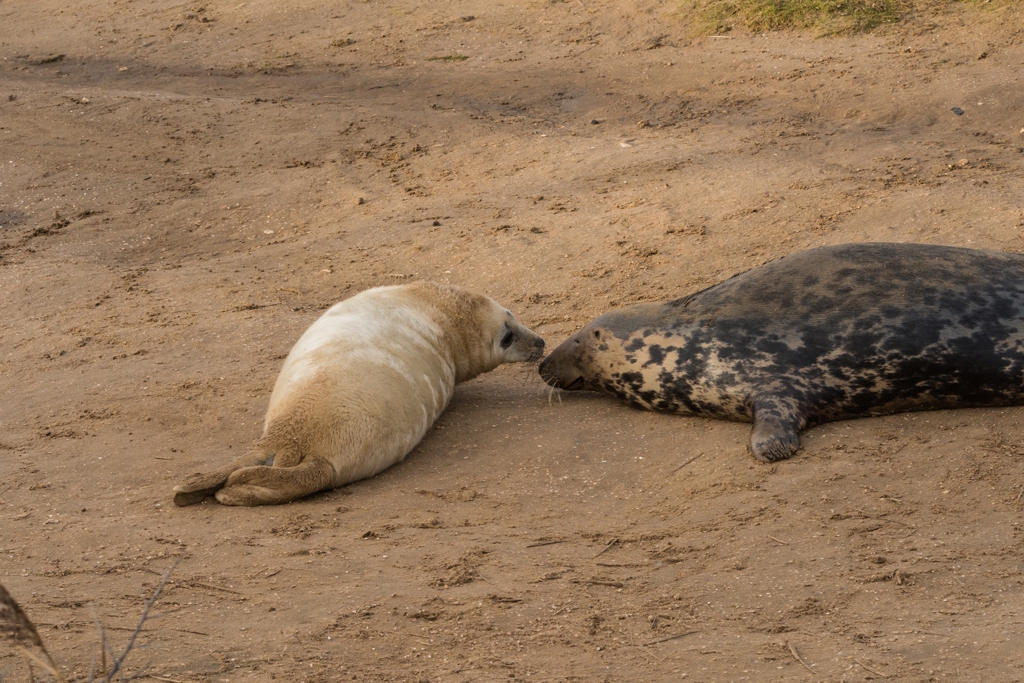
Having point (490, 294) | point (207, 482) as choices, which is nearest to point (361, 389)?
point (207, 482)

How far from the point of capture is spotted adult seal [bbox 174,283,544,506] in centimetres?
430

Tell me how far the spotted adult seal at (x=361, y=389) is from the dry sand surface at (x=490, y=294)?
5.0 inches

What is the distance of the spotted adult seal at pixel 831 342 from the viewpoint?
4.55m

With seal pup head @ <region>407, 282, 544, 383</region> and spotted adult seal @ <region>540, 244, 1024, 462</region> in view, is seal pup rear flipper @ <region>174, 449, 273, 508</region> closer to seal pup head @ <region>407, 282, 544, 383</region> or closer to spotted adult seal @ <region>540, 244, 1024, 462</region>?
seal pup head @ <region>407, 282, 544, 383</region>

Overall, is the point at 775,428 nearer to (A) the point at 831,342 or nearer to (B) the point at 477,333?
(A) the point at 831,342

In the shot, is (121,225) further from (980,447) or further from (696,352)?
(980,447)

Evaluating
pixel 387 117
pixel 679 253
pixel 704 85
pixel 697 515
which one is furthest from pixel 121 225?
pixel 697 515

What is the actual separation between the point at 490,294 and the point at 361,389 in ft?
8.09

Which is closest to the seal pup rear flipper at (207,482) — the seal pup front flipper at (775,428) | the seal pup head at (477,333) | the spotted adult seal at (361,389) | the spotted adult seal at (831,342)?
the spotted adult seal at (361,389)

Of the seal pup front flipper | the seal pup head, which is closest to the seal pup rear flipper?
the seal pup head

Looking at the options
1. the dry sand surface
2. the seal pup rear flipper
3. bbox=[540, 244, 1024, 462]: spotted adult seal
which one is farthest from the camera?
bbox=[540, 244, 1024, 462]: spotted adult seal

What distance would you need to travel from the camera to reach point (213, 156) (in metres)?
9.59

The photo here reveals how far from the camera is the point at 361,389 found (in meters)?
4.54

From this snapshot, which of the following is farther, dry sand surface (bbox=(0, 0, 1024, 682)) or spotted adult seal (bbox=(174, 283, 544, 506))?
spotted adult seal (bbox=(174, 283, 544, 506))
